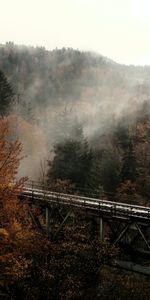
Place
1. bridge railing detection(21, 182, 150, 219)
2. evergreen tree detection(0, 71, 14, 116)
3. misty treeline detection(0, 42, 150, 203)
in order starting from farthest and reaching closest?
1. evergreen tree detection(0, 71, 14, 116)
2. misty treeline detection(0, 42, 150, 203)
3. bridge railing detection(21, 182, 150, 219)

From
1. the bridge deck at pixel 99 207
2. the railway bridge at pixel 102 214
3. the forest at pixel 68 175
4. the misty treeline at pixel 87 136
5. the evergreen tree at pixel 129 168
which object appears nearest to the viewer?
the forest at pixel 68 175

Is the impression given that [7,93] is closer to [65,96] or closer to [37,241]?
[37,241]

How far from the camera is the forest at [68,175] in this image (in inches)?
1056

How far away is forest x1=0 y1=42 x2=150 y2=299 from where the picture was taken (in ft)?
88.0

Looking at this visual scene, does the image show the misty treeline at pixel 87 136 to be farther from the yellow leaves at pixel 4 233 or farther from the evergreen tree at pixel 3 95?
the yellow leaves at pixel 4 233

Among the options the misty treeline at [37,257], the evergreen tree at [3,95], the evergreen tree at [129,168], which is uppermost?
the evergreen tree at [3,95]

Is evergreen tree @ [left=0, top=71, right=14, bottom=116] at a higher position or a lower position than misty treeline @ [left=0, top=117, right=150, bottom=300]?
higher

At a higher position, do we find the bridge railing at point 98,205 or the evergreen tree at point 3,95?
the evergreen tree at point 3,95

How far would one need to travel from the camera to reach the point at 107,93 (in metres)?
180

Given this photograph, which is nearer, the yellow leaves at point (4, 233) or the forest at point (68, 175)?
the yellow leaves at point (4, 233)

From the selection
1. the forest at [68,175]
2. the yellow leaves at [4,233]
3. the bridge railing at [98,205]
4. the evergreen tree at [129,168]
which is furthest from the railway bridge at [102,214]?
the evergreen tree at [129,168]

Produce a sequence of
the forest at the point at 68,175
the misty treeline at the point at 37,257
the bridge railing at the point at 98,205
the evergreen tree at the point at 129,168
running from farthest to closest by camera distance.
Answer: the evergreen tree at the point at 129,168 < the bridge railing at the point at 98,205 < the forest at the point at 68,175 < the misty treeline at the point at 37,257

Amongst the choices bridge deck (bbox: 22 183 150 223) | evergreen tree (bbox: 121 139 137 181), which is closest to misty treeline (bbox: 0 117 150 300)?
bridge deck (bbox: 22 183 150 223)

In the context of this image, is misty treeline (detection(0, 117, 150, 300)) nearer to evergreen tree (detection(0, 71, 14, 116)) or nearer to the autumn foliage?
the autumn foliage
